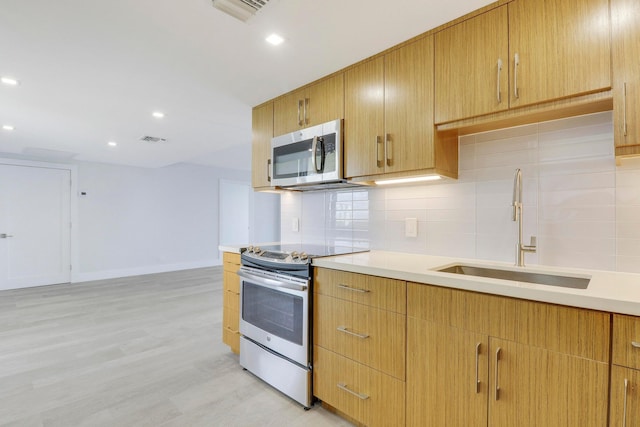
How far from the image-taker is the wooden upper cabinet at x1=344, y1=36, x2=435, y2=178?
174 cm

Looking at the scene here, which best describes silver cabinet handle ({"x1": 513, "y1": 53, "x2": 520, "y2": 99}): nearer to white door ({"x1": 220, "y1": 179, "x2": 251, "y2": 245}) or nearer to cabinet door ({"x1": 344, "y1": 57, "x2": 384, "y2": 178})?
cabinet door ({"x1": 344, "y1": 57, "x2": 384, "y2": 178})

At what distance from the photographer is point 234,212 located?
7.83m

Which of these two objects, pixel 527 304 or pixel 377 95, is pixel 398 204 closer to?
pixel 377 95

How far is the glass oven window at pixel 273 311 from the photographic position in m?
1.98

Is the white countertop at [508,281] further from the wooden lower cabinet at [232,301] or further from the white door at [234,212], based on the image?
the white door at [234,212]

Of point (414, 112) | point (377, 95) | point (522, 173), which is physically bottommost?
point (522, 173)

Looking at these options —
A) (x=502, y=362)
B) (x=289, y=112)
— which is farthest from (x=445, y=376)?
(x=289, y=112)

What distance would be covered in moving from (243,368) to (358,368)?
1.18 metres

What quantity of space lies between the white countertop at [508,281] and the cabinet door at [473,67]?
819 mm

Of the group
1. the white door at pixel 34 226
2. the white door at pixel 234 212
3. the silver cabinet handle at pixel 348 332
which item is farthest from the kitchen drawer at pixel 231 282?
the white door at pixel 234 212

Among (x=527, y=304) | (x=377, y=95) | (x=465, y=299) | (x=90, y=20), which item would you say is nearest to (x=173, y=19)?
(x=90, y=20)

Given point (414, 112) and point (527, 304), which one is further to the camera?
point (414, 112)

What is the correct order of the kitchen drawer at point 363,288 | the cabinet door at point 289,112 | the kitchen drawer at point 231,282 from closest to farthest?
1. the kitchen drawer at point 363,288
2. the cabinet door at point 289,112
3. the kitchen drawer at point 231,282

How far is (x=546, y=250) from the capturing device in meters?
1.63
